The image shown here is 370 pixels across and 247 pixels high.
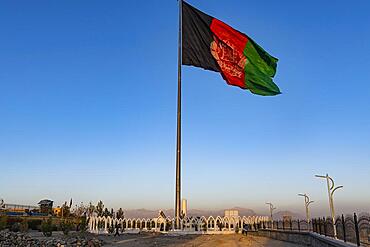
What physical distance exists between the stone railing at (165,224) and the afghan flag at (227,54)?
1164cm

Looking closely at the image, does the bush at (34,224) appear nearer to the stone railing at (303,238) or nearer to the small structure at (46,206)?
the small structure at (46,206)

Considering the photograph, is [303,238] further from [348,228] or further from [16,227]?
[16,227]

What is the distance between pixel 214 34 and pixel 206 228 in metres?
15.2

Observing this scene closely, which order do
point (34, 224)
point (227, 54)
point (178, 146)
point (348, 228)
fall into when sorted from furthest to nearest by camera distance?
point (34, 224) < point (178, 146) < point (227, 54) < point (348, 228)

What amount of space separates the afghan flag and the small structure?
136ft

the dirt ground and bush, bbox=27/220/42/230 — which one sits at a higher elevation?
bush, bbox=27/220/42/230

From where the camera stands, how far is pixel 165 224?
28.9 metres

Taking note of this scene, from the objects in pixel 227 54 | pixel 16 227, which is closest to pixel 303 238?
pixel 227 54

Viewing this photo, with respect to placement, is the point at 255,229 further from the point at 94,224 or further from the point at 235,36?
the point at 235,36

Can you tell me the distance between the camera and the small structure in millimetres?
56263

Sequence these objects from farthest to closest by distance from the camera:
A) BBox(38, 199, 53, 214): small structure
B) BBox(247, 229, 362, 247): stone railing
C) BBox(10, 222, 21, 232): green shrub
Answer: BBox(38, 199, 53, 214): small structure
BBox(10, 222, 21, 232): green shrub
BBox(247, 229, 362, 247): stone railing

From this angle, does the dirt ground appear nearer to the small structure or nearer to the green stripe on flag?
the green stripe on flag

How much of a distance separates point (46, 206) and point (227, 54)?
46.1 m

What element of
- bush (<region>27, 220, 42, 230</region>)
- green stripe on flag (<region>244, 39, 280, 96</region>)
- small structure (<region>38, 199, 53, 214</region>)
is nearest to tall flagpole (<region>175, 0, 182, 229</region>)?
green stripe on flag (<region>244, 39, 280, 96</region>)
